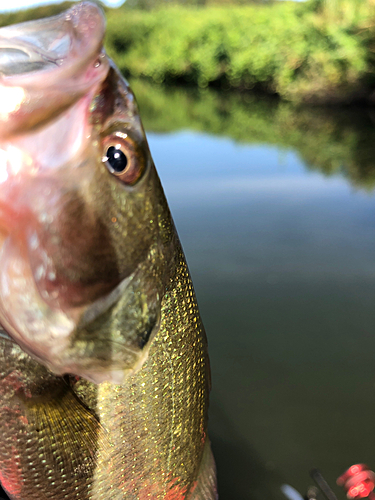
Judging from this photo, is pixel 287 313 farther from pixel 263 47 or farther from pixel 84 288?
pixel 263 47

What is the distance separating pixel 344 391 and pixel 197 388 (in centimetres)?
232

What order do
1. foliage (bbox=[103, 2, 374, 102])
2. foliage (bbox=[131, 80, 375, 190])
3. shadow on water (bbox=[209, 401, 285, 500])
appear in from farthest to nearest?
foliage (bbox=[103, 2, 374, 102]) → foliage (bbox=[131, 80, 375, 190]) → shadow on water (bbox=[209, 401, 285, 500])

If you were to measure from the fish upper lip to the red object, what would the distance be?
207 centimetres

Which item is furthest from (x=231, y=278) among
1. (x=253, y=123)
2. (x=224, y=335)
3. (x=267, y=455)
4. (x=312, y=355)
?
(x=253, y=123)

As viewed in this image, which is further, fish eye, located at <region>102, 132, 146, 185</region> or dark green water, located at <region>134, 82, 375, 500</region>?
dark green water, located at <region>134, 82, 375, 500</region>

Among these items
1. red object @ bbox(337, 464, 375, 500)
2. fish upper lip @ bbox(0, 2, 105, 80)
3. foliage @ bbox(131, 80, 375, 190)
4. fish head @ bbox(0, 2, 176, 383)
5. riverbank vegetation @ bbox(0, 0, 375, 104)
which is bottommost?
red object @ bbox(337, 464, 375, 500)

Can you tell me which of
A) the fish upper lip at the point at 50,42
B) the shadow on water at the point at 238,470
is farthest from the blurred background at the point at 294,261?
the fish upper lip at the point at 50,42

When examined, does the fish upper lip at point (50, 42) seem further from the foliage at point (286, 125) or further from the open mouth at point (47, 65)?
the foliage at point (286, 125)

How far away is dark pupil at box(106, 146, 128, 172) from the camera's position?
519 mm

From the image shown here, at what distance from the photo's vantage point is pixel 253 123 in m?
10.5

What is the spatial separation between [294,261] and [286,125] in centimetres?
637

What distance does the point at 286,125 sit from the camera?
389 inches

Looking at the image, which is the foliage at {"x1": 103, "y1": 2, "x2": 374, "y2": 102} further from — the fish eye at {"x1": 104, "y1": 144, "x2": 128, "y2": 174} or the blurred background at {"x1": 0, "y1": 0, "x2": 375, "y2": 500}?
the fish eye at {"x1": 104, "y1": 144, "x2": 128, "y2": 174}

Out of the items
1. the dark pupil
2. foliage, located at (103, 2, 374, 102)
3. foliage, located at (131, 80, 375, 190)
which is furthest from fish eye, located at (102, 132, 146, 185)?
foliage, located at (103, 2, 374, 102)
